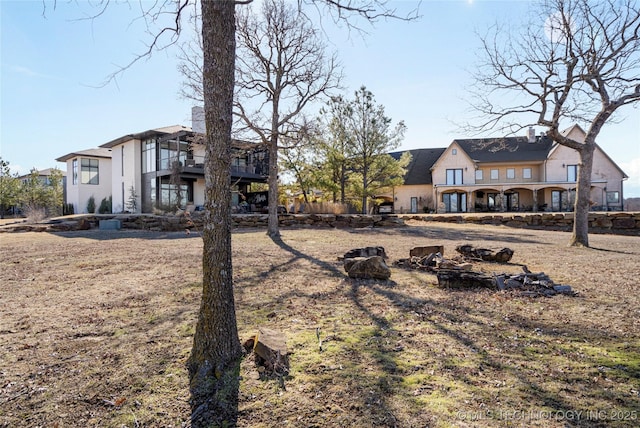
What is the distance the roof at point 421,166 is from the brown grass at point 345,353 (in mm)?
29742

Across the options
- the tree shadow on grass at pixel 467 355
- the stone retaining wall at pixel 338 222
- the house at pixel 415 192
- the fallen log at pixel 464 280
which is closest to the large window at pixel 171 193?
the stone retaining wall at pixel 338 222

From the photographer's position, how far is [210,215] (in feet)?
8.80

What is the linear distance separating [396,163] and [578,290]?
1895cm

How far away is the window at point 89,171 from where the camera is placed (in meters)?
28.4

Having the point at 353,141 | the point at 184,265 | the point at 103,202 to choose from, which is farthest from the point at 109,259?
the point at 103,202

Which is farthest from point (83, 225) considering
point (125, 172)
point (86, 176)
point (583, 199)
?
point (583, 199)

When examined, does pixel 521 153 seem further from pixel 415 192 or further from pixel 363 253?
pixel 363 253

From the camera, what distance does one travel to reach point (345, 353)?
2896 millimetres

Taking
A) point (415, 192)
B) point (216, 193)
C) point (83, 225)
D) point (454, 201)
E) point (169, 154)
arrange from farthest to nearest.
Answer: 1. point (415, 192)
2. point (454, 201)
3. point (169, 154)
4. point (83, 225)
5. point (216, 193)

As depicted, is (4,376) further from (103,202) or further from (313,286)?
(103,202)

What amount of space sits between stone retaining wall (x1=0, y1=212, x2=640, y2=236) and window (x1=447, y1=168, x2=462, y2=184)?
1401cm

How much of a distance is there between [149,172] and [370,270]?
23370 mm

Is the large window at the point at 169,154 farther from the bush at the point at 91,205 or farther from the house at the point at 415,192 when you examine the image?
the house at the point at 415,192

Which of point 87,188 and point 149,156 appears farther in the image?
point 87,188
